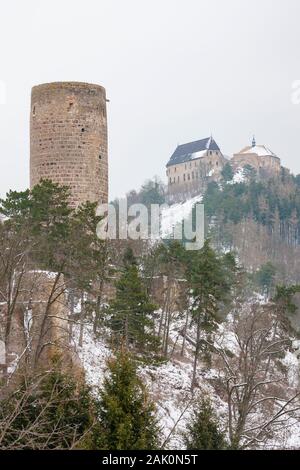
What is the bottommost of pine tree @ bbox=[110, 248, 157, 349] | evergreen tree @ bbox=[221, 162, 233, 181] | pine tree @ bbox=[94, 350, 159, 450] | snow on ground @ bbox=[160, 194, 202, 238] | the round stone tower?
pine tree @ bbox=[94, 350, 159, 450]

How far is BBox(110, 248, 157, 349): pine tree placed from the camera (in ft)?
97.6

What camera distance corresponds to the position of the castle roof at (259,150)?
14757 centimetres

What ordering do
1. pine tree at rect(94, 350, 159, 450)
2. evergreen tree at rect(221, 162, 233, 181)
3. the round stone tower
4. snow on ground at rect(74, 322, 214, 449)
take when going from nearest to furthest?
pine tree at rect(94, 350, 159, 450) < snow on ground at rect(74, 322, 214, 449) < the round stone tower < evergreen tree at rect(221, 162, 233, 181)

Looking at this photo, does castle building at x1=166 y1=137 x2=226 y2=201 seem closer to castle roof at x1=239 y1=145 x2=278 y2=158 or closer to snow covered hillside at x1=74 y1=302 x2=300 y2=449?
castle roof at x1=239 y1=145 x2=278 y2=158

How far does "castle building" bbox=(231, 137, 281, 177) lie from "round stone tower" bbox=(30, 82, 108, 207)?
106321mm

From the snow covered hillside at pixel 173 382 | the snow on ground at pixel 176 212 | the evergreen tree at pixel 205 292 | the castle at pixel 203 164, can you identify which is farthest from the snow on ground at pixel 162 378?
the castle at pixel 203 164

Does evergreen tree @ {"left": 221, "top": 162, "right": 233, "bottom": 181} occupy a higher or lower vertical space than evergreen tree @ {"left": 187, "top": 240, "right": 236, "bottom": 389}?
higher

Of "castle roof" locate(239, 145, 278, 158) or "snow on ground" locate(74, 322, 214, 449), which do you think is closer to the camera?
"snow on ground" locate(74, 322, 214, 449)

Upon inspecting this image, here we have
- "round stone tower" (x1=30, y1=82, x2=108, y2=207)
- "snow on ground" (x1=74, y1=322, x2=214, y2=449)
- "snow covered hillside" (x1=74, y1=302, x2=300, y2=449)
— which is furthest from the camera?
"round stone tower" (x1=30, y1=82, x2=108, y2=207)

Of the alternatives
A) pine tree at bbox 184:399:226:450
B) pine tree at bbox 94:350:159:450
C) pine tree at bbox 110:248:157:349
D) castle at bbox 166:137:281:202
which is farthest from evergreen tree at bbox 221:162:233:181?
pine tree at bbox 94:350:159:450

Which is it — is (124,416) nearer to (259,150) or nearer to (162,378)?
(162,378)

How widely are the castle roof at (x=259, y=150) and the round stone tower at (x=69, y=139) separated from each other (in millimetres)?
113159

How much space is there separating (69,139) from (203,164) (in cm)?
10897

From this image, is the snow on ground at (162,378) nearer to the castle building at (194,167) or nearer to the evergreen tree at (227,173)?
the evergreen tree at (227,173)
